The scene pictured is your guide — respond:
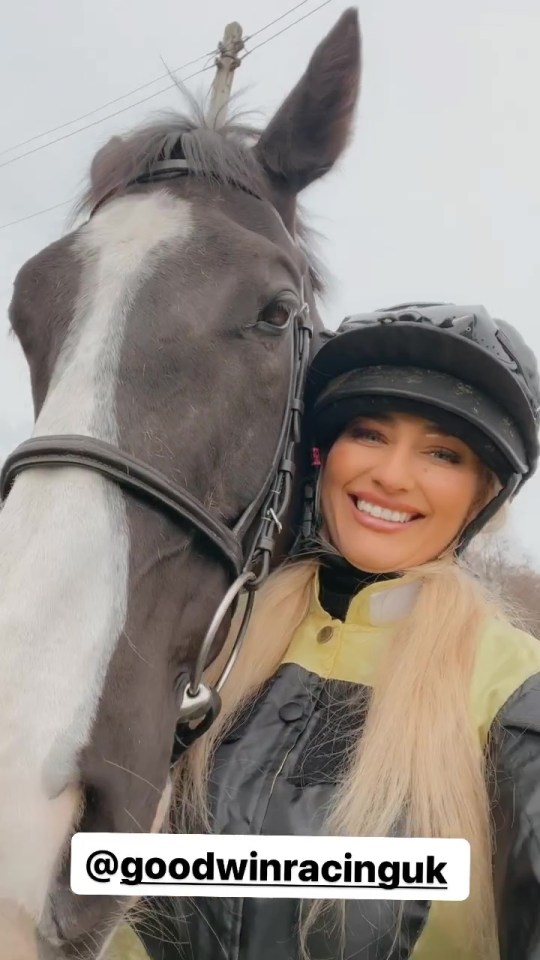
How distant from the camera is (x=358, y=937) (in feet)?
5.05

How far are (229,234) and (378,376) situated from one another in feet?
1.89

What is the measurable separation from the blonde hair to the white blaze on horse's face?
58 centimetres

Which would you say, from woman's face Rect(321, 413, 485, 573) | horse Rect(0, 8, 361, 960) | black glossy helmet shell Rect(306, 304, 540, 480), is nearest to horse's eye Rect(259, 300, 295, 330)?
horse Rect(0, 8, 361, 960)

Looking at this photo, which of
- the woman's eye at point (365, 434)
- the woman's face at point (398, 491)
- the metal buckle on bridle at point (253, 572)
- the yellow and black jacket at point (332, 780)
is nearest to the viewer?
the yellow and black jacket at point (332, 780)

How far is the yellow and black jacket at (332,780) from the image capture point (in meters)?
1.42

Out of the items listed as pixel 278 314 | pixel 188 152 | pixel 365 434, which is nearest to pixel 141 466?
pixel 278 314

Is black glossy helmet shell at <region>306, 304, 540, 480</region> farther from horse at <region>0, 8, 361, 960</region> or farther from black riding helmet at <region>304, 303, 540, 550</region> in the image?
horse at <region>0, 8, 361, 960</region>

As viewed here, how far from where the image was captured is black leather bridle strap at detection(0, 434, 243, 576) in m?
1.51

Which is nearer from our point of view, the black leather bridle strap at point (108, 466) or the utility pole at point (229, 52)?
the black leather bridle strap at point (108, 466)

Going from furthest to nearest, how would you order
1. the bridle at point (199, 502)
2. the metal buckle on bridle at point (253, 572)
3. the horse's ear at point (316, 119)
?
the horse's ear at point (316, 119) → the metal buckle on bridle at point (253, 572) → the bridle at point (199, 502)

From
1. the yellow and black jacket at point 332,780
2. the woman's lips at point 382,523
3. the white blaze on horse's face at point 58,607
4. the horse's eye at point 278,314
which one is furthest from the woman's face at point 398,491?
the white blaze on horse's face at point 58,607

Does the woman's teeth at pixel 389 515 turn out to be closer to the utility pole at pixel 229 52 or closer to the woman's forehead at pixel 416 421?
the woman's forehead at pixel 416 421

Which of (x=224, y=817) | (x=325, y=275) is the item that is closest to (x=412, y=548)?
(x=224, y=817)

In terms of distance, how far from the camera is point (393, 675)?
181 centimetres
